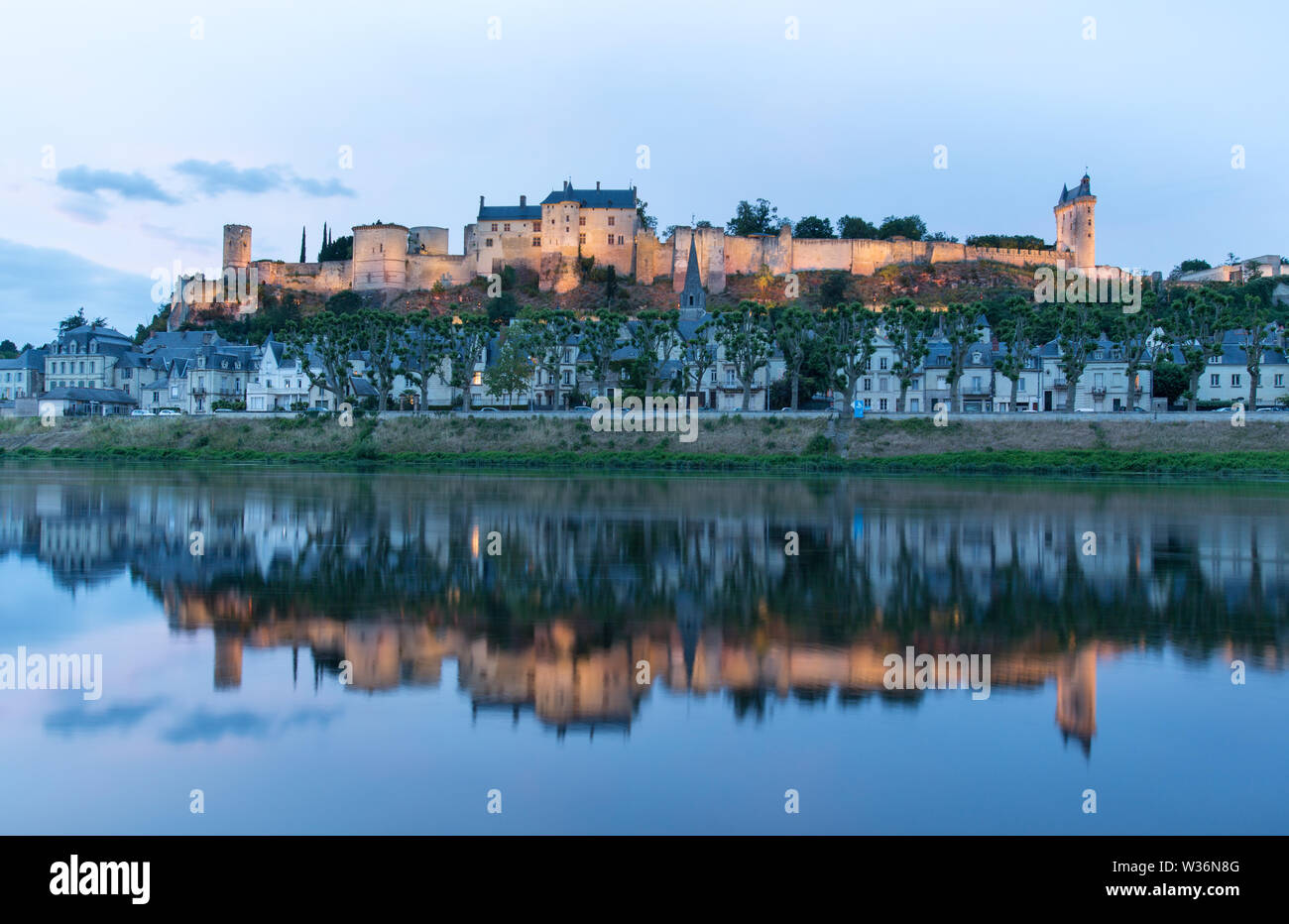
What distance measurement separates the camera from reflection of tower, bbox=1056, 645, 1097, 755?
379 inches

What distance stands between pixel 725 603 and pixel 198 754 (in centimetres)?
779

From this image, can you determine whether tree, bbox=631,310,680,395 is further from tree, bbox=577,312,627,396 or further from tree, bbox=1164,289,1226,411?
tree, bbox=1164,289,1226,411

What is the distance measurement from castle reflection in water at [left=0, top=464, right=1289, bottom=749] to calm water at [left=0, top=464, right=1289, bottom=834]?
79 millimetres

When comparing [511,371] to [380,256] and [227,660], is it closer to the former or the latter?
[380,256]

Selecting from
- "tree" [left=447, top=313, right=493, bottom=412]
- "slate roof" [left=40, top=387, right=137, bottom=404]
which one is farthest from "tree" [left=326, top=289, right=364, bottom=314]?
"tree" [left=447, top=313, right=493, bottom=412]

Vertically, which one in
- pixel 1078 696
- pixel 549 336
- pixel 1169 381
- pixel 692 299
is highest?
pixel 692 299

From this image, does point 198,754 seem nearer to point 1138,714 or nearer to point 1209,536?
point 1138,714

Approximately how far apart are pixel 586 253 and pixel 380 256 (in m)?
20.7

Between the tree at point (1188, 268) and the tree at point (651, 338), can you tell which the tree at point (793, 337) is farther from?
the tree at point (1188, 268)

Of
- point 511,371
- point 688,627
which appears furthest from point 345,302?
point 688,627

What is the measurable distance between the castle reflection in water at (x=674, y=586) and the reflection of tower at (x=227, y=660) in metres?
0.08

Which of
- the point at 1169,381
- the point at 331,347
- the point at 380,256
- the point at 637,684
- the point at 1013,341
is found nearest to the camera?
the point at 637,684

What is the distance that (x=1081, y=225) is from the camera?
112812 millimetres
